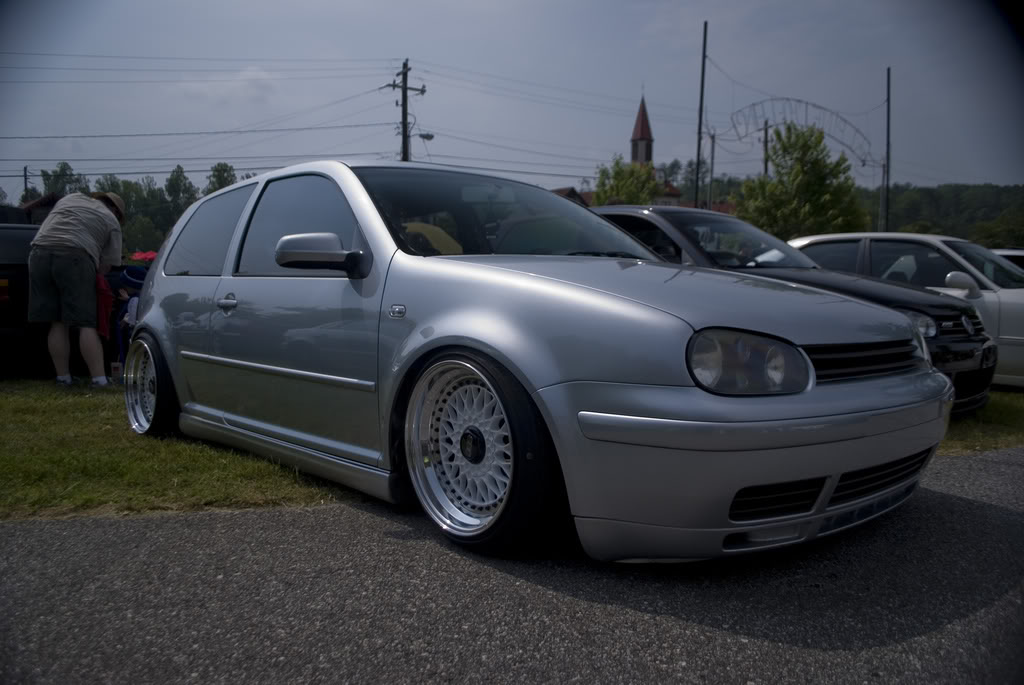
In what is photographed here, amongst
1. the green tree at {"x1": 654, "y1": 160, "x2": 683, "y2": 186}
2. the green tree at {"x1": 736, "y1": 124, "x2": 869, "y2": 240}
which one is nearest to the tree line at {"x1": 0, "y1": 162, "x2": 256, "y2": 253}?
the green tree at {"x1": 736, "y1": 124, "x2": 869, "y2": 240}

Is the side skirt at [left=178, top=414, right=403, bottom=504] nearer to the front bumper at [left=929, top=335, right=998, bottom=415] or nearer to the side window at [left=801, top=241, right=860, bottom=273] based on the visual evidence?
the front bumper at [left=929, top=335, right=998, bottom=415]

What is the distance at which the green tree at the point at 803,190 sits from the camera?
35.9m

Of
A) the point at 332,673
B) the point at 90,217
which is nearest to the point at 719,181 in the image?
the point at 90,217

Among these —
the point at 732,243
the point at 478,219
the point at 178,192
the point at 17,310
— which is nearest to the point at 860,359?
the point at 478,219

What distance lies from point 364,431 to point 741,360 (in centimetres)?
148

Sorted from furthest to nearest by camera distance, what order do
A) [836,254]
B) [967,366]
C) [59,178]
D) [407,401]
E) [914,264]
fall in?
[59,178] → [836,254] → [914,264] → [967,366] → [407,401]

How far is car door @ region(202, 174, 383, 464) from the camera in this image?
307cm

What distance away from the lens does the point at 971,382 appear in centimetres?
521

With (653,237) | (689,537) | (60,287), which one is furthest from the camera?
(60,287)

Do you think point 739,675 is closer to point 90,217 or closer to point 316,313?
point 316,313

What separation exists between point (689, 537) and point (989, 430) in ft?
12.7

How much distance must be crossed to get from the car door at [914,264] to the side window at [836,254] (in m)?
0.15

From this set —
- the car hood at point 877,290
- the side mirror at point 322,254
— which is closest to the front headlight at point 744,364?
the side mirror at point 322,254

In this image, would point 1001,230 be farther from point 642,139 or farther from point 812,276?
point 642,139
